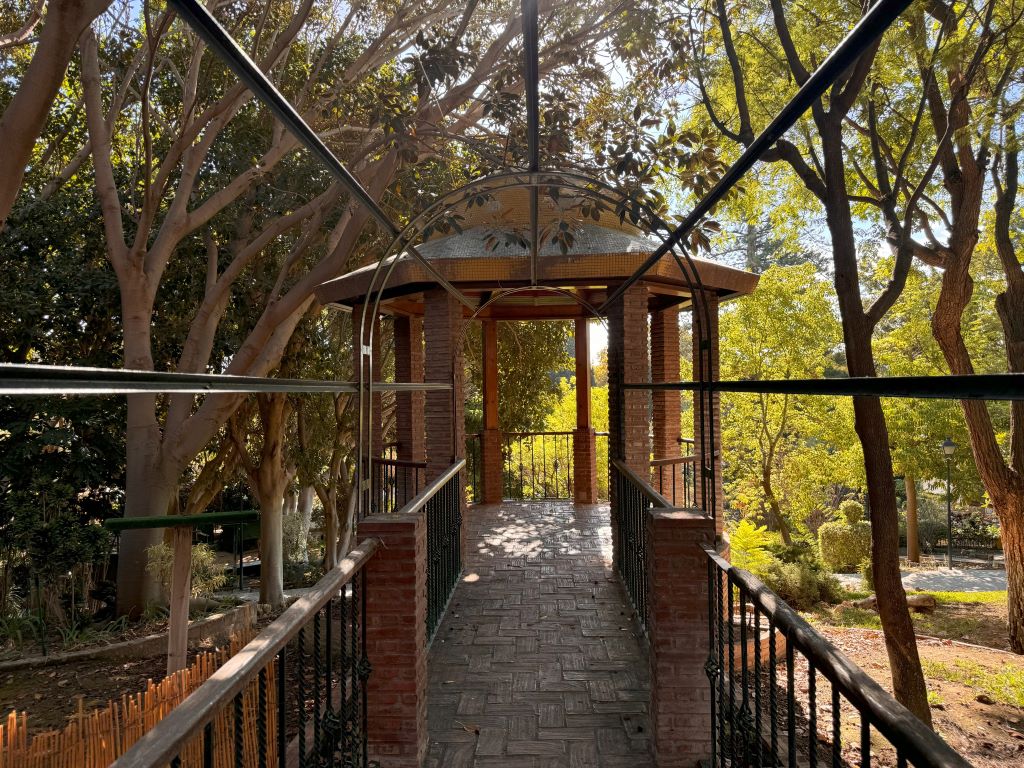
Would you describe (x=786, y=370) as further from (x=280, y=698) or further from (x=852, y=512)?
(x=280, y=698)

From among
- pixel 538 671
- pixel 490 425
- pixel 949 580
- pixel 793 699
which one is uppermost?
pixel 490 425

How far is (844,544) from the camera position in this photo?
733 inches

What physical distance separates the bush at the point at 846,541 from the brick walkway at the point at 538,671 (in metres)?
15.2

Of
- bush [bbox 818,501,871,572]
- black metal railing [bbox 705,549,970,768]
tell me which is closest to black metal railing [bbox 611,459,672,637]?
black metal railing [bbox 705,549,970,768]

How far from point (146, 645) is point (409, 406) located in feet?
15.9

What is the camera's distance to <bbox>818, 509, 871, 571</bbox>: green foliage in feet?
60.5

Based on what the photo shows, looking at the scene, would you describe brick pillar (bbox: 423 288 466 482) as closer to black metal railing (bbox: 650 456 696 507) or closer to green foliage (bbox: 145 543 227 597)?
black metal railing (bbox: 650 456 696 507)

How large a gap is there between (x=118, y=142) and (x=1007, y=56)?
43.6 ft

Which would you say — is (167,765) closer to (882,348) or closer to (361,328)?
(361,328)

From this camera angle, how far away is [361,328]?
299 centimetres

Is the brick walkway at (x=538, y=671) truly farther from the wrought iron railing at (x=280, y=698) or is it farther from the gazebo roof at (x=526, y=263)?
the gazebo roof at (x=526, y=263)

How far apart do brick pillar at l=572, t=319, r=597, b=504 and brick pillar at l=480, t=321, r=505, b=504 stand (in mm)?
1255

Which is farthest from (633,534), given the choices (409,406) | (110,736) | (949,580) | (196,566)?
(949,580)

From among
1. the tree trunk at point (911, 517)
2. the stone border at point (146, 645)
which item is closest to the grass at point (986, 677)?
the stone border at point (146, 645)
